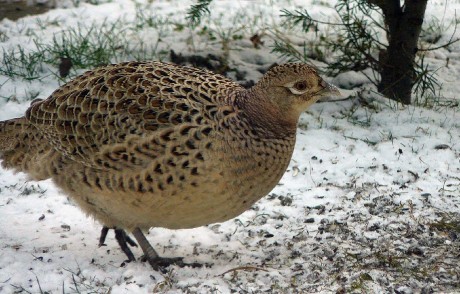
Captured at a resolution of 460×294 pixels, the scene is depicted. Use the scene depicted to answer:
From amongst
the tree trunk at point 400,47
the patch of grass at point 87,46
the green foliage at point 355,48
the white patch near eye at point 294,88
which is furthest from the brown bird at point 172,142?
the patch of grass at point 87,46

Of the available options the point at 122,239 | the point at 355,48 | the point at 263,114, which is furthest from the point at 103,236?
the point at 355,48

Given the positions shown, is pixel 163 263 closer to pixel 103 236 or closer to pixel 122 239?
pixel 122 239

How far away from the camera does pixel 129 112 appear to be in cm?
383

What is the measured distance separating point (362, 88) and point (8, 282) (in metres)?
3.38

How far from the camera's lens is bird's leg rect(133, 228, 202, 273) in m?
4.02

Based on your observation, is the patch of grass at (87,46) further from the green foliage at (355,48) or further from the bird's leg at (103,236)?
the bird's leg at (103,236)

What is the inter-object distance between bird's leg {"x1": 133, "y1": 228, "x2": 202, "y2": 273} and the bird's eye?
1.04 meters

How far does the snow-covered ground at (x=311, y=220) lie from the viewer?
12.6 feet

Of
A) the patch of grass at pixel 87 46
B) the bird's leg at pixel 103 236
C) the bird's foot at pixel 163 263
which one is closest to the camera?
the bird's foot at pixel 163 263

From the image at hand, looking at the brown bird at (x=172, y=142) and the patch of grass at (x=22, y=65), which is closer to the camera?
the brown bird at (x=172, y=142)

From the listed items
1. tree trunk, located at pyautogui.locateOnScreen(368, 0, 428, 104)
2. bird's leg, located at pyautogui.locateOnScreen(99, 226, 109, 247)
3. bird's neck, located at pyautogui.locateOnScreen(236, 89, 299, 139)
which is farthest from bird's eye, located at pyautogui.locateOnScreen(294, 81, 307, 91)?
tree trunk, located at pyautogui.locateOnScreen(368, 0, 428, 104)

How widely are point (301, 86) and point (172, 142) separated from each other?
702mm

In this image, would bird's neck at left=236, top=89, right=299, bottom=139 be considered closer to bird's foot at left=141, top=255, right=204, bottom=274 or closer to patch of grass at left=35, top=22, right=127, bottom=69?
bird's foot at left=141, top=255, right=204, bottom=274

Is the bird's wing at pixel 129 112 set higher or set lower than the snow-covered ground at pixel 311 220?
higher
